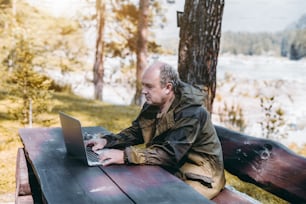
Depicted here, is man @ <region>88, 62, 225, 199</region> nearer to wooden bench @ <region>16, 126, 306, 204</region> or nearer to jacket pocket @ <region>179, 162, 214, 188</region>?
jacket pocket @ <region>179, 162, 214, 188</region>

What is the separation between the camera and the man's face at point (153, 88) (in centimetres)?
255

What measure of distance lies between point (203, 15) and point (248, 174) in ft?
6.52

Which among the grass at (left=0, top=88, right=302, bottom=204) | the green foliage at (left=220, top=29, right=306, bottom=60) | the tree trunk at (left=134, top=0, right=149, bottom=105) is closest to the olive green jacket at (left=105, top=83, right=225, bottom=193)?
the grass at (left=0, top=88, right=302, bottom=204)

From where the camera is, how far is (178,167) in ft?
8.45

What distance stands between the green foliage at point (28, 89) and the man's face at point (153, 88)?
414 centimetres

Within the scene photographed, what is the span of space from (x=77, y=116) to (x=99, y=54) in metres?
7.53

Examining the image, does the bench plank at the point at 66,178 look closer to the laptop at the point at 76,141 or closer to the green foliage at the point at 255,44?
the laptop at the point at 76,141

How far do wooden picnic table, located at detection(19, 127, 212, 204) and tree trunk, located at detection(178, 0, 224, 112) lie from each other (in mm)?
1973

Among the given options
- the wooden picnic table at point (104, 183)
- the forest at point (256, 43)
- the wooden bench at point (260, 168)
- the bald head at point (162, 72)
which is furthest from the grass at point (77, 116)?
the forest at point (256, 43)

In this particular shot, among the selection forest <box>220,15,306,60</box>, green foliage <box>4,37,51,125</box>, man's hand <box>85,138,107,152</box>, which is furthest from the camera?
forest <box>220,15,306,60</box>

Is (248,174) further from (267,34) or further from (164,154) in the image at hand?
(267,34)

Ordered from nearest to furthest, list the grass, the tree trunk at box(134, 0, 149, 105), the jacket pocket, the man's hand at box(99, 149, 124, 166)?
the man's hand at box(99, 149, 124, 166), the jacket pocket, the grass, the tree trunk at box(134, 0, 149, 105)

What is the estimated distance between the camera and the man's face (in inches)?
101

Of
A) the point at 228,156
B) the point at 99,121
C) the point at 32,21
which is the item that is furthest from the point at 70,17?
the point at 228,156
